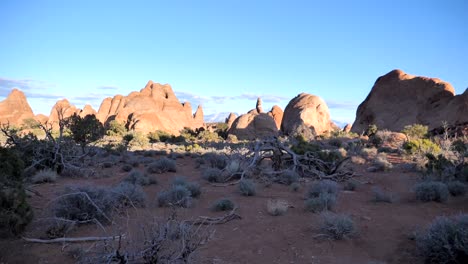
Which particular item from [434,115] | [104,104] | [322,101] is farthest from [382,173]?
[104,104]

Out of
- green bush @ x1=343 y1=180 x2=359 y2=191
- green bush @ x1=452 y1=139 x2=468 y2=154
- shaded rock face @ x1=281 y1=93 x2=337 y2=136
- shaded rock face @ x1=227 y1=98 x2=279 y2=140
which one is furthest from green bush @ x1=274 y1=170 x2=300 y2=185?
shaded rock face @ x1=227 y1=98 x2=279 y2=140

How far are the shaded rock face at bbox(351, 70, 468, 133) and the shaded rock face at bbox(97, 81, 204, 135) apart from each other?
27474 millimetres

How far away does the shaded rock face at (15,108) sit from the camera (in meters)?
59.1

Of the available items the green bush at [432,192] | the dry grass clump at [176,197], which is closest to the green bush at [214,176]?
the dry grass clump at [176,197]

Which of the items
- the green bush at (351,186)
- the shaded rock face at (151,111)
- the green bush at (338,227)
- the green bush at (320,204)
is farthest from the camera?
the shaded rock face at (151,111)

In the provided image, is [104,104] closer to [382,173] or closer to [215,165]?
[215,165]

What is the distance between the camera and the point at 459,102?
28422mm

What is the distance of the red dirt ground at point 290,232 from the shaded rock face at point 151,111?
41.5 meters

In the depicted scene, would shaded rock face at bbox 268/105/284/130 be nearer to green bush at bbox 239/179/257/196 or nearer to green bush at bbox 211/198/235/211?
green bush at bbox 239/179/257/196

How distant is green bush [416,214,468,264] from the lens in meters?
4.21

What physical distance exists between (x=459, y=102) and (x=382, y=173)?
21.1 meters

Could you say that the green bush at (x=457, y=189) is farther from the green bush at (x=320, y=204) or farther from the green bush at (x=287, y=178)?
the green bush at (x=287, y=178)

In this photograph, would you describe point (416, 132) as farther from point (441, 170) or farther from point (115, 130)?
point (115, 130)

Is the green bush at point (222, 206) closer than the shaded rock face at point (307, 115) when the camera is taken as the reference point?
Yes
